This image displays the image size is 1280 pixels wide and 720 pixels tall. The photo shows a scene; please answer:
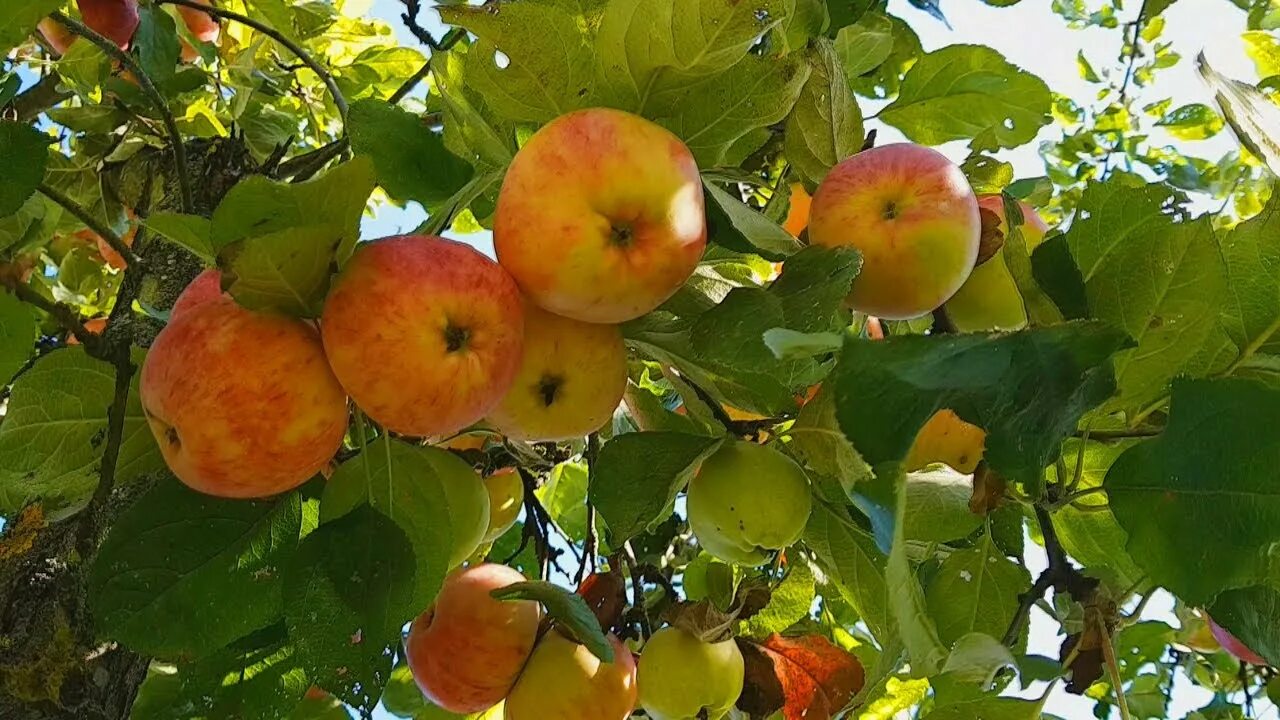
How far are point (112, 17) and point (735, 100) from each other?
179 cm

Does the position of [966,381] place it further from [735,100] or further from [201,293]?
[201,293]

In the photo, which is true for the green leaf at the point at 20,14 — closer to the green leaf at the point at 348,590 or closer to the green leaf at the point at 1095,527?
the green leaf at the point at 348,590

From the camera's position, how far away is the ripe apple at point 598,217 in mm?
942

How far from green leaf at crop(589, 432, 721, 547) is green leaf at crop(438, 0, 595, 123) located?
0.39m

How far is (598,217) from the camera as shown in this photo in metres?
0.95

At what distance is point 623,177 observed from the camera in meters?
0.94

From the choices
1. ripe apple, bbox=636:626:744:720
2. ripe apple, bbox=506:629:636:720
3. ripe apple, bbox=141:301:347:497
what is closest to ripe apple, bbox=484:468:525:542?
ripe apple, bbox=506:629:636:720

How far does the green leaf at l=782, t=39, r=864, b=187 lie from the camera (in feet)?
3.80

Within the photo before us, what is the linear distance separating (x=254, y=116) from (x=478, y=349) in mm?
1558

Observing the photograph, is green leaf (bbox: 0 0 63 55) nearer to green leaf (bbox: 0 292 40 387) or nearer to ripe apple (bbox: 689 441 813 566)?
green leaf (bbox: 0 292 40 387)

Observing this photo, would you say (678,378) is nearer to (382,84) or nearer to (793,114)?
(793,114)

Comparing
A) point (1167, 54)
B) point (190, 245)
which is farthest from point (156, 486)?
point (1167, 54)

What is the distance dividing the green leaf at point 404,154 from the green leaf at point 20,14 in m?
0.33

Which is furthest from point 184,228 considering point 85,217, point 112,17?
point 112,17
